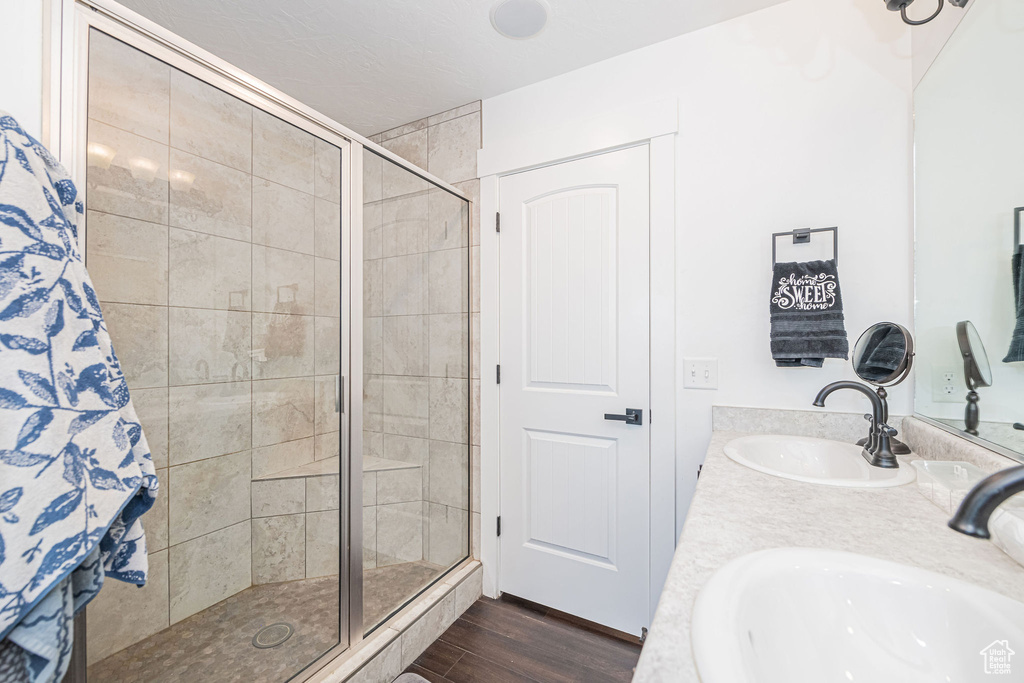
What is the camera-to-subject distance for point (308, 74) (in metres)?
1.90

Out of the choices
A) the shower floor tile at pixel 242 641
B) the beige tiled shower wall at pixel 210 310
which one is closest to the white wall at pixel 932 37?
the beige tiled shower wall at pixel 210 310

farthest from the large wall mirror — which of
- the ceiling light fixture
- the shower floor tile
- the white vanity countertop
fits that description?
the shower floor tile

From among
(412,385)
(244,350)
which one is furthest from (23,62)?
(412,385)

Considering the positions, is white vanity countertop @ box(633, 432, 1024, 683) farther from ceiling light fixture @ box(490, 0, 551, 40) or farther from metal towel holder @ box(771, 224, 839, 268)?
ceiling light fixture @ box(490, 0, 551, 40)

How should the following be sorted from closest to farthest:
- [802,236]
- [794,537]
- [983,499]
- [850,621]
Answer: [983,499], [850,621], [794,537], [802,236]

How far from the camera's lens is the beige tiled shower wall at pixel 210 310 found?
100cm

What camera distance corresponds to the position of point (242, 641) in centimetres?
128

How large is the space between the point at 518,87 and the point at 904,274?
5.50ft

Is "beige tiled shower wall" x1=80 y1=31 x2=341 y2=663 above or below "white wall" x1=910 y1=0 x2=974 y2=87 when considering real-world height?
below

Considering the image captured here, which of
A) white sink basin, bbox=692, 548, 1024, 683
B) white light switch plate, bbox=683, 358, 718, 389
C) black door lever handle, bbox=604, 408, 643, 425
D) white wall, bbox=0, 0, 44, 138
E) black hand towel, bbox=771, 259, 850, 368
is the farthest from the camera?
black door lever handle, bbox=604, 408, 643, 425

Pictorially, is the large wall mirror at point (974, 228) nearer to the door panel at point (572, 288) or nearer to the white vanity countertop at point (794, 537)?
the white vanity countertop at point (794, 537)

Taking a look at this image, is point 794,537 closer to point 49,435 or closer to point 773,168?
point 49,435

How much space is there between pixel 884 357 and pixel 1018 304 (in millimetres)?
507

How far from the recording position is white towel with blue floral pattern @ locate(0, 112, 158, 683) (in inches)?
24.4
